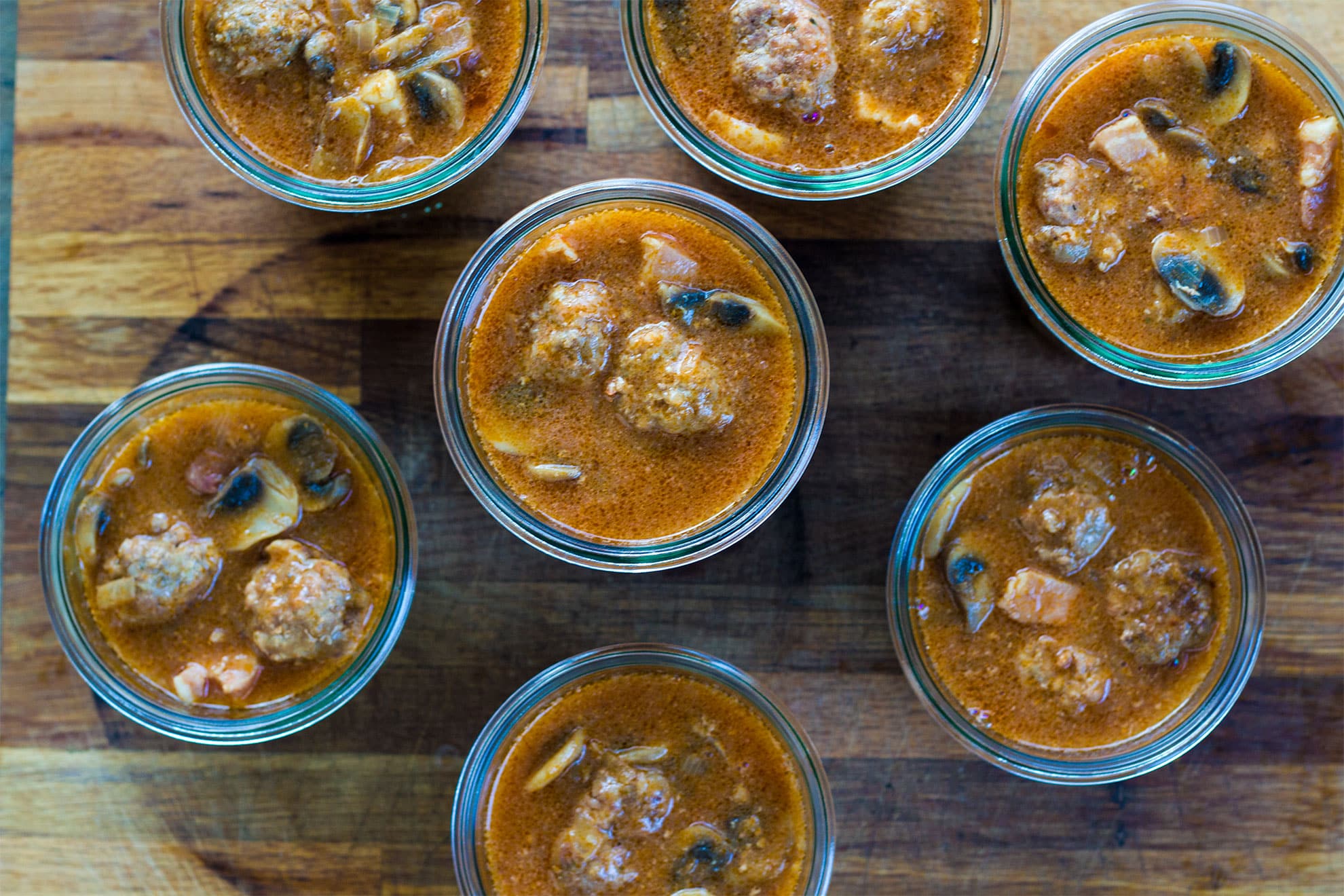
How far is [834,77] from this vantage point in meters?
2.31

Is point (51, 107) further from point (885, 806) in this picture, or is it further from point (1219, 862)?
point (1219, 862)

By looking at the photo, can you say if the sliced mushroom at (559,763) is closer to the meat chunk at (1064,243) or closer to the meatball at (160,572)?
the meatball at (160,572)

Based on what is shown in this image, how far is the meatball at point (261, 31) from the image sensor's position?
2.27 metres

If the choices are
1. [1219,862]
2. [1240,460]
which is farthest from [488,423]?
[1219,862]

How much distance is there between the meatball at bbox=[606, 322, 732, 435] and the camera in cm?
219

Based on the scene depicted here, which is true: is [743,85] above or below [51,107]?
above

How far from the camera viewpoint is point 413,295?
2.60m

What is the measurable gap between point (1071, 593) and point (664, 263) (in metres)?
1.34

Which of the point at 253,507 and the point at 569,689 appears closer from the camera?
the point at 253,507

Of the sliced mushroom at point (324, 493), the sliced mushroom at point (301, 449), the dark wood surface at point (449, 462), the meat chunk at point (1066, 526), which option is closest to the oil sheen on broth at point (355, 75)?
the dark wood surface at point (449, 462)

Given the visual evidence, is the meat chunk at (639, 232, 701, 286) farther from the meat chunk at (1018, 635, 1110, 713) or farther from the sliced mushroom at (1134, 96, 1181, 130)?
the meat chunk at (1018, 635, 1110, 713)

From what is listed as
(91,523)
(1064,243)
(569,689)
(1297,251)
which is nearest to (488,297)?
(569,689)

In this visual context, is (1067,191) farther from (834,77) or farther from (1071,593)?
(1071,593)

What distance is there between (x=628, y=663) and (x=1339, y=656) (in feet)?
6.51
